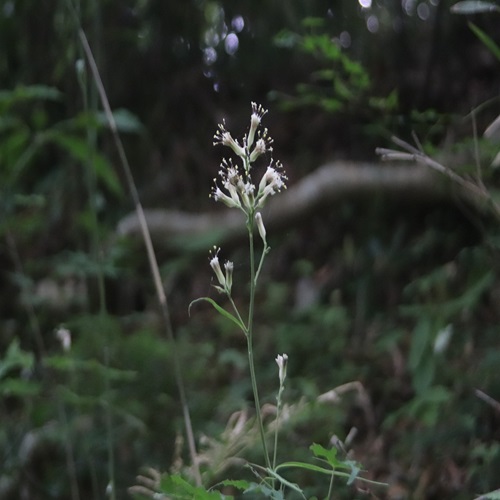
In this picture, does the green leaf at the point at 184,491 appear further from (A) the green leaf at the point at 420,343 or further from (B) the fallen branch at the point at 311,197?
(B) the fallen branch at the point at 311,197

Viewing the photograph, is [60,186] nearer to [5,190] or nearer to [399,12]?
[5,190]

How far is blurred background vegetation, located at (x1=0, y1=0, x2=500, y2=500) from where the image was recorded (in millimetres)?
1706

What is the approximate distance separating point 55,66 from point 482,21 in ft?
5.28

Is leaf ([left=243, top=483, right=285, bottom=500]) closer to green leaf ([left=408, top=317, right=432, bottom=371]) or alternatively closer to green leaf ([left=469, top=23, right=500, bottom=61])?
green leaf ([left=469, top=23, right=500, bottom=61])

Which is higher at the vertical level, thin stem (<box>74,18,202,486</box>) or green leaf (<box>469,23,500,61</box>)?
green leaf (<box>469,23,500,61</box>)

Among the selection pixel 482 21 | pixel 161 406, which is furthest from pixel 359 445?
pixel 482 21

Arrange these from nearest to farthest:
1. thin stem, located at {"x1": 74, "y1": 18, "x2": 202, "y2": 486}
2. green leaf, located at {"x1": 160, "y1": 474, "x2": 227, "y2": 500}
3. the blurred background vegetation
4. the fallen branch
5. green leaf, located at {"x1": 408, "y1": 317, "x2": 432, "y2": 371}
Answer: green leaf, located at {"x1": 160, "y1": 474, "x2": 227, "y2": 500}
thin stem, located at {"x1": 74, "y1": 18, "x2": 202, "y2": 486}
the blurred background vegetation
green leaf, located at {"x1": 408, "y1": 317, "x2": 432, "y2": 371}
the fallen branch

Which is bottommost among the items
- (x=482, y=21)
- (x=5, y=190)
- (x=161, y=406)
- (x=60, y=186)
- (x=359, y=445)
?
(x=359, y=445)

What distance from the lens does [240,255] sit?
8.74ft

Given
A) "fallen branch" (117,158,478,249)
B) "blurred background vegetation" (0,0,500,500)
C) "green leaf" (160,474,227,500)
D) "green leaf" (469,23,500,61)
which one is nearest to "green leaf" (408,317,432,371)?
"blurred background vegetation" (0,0,500,500)

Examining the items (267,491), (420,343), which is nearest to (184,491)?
(267,491)

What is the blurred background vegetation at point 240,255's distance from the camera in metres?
1.71

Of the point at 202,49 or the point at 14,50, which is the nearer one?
the point at 14,50

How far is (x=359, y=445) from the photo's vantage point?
1.93 m
